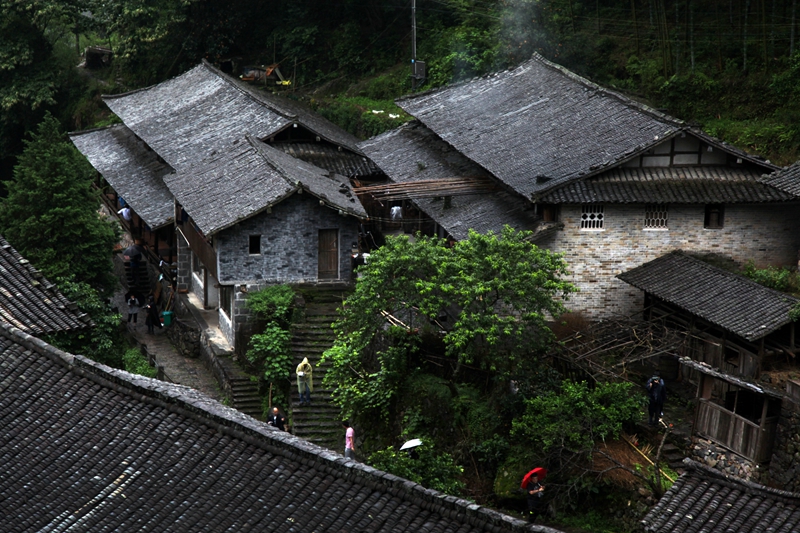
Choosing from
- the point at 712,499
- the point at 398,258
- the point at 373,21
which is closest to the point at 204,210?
the point at 398,258

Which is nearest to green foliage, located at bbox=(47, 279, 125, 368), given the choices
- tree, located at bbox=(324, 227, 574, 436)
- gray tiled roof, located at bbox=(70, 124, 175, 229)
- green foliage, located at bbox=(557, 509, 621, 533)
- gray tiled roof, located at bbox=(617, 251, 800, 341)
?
gray tiled roof, located at bbox=(70, 124, 175, 229)

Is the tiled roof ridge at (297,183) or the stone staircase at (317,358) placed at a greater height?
the tiled roof ridge at (297,183)

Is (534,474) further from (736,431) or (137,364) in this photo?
(137,364)

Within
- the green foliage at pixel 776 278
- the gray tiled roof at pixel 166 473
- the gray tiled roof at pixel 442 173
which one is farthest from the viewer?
the gray tiled roof at pixel 442 173

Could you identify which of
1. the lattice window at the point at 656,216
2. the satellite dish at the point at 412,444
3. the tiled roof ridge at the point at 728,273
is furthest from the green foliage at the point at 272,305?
the tiled roof ridge at the point at 728,273

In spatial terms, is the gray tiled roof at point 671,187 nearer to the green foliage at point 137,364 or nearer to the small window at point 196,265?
the green foliage at point 137,364

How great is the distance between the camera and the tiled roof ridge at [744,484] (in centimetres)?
1841

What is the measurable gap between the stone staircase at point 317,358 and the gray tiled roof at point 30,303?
9.25 metres

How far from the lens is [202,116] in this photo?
4819 cm

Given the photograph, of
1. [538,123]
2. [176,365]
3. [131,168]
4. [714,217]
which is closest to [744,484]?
[714,217]

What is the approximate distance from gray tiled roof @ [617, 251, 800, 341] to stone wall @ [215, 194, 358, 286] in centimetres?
1059

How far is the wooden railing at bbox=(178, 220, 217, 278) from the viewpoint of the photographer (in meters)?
37.0

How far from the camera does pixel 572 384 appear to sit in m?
28.0

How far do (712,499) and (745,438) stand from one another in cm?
753
